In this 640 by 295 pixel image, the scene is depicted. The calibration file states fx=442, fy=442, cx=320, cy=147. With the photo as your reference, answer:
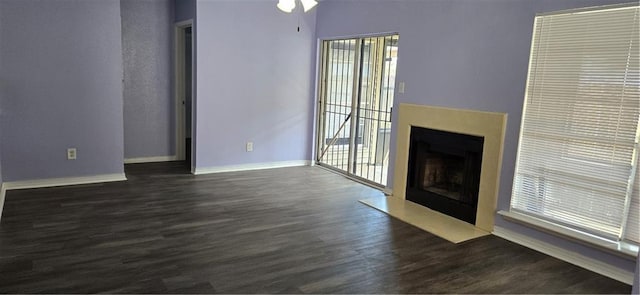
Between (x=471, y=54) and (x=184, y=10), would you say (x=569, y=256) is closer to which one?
(x=471, y=54)

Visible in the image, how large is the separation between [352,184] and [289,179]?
81cm

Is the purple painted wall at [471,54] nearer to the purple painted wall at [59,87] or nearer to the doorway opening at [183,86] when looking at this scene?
the doorway opening at [183,86]

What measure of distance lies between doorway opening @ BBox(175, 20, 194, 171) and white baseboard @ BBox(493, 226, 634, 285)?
4179 mm

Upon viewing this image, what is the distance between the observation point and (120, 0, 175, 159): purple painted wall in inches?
238

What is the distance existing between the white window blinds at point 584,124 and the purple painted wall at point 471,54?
0.34 feet

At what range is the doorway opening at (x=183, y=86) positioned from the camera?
20.7 ft

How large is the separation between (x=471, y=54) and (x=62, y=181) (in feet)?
14.9

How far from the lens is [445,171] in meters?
4.57

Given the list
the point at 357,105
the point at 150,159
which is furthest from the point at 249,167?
the point at 357,105

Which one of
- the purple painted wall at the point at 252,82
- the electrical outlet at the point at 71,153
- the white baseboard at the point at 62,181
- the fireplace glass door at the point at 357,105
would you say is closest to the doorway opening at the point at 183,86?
the purple painted wall at the point at 252,82

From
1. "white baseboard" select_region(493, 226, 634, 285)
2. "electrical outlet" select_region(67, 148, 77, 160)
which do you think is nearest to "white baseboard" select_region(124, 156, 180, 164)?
"electrical outlet" select_region(67, 148, 77, 160)

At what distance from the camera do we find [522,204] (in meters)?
3.81

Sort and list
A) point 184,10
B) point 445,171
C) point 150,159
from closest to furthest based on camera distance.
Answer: point 445,171 < point 184,10 < point 150,159

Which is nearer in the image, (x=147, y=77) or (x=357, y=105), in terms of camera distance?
(x=357, y=105)
